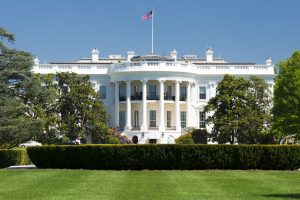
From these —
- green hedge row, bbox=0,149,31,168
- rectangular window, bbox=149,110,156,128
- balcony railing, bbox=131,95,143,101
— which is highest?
balcony railing, bbox=131,95,143,101

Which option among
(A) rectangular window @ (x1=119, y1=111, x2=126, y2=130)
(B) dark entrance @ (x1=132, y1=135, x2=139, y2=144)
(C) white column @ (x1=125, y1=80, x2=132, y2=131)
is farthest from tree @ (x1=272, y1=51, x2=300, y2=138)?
(A) rectangular window @ (x1=119, y1=111, x2=126, y2=130)

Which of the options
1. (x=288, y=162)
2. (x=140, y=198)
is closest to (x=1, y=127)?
(x=288, y=162)

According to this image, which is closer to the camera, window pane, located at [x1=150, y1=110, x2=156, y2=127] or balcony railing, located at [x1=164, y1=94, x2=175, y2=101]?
window pane, located at [x1=150, y1=110, x2=156, y2=127]

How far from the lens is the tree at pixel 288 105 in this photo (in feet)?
198

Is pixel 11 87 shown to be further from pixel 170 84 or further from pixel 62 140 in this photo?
pixel 170 84

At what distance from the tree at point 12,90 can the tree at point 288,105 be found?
27.6 m

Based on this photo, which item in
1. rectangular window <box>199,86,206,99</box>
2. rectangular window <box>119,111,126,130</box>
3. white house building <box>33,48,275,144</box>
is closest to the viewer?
white house building <box>33,48,275,144</box>

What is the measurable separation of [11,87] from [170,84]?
4284cm

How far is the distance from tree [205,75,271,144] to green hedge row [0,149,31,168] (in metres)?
24.9

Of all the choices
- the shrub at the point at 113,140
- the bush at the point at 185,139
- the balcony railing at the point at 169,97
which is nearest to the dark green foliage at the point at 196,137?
the bush at the point at 185,139

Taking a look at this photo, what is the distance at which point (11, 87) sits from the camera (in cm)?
4031

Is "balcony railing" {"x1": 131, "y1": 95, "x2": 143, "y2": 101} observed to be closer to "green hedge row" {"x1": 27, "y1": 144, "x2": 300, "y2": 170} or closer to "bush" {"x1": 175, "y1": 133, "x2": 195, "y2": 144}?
"bush" {"x1": 175, "y1": 133, "x2": 195, "y2": 144}

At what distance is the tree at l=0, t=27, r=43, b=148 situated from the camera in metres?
37.9

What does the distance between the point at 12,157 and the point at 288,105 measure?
29.5m
